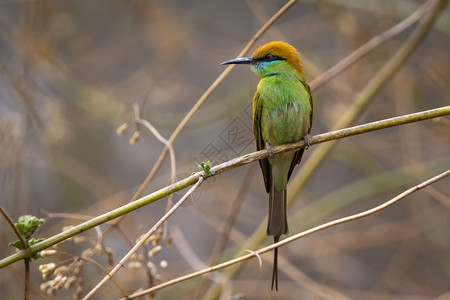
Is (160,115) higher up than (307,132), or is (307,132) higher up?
(160,115)

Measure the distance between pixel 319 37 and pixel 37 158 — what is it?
2195mm

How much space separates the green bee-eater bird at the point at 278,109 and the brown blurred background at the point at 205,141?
15 cm

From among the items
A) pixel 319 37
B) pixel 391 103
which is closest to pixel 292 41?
pixel 319 37

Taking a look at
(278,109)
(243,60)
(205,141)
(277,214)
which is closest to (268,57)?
(243,60)

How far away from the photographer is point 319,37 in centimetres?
412

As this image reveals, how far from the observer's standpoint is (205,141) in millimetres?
4215

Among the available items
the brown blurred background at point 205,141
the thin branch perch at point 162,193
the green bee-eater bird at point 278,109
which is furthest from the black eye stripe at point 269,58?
the thin branch perch at point 162,193

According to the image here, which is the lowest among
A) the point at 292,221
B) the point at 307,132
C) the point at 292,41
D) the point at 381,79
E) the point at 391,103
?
the point at 292,221

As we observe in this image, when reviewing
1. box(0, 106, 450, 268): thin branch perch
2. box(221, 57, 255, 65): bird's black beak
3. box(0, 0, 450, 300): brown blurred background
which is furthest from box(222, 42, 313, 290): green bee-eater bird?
box(0, 106, 450, 268): thin branch perch

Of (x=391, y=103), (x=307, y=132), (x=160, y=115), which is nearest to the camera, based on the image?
(x=307, y=132)

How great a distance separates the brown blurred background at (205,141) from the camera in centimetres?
300

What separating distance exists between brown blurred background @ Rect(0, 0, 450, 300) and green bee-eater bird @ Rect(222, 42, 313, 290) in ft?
0.49

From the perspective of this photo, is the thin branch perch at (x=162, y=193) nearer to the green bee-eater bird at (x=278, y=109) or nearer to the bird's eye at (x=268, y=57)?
the green bee-eater bird at (x=278, y=109)

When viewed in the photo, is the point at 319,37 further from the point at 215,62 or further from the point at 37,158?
the point at 37,158
